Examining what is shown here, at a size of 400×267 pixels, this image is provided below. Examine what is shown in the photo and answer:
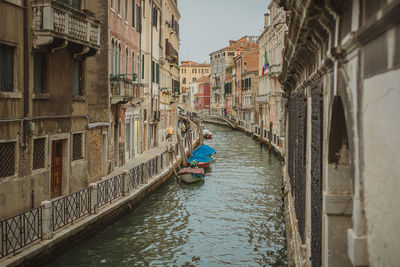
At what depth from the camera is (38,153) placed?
11641 mm

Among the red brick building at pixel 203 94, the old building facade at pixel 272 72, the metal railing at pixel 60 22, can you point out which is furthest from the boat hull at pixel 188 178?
the red brick building at pixel 203 94

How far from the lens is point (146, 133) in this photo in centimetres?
2575

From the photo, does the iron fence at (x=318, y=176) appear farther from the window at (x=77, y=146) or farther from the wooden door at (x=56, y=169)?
the window at (x=77, y=146)

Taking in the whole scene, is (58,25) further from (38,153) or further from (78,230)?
(78,230)

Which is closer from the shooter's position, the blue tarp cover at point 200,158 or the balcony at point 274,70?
the blue tarp cover at point 200,158

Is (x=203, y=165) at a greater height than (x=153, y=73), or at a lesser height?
lesser

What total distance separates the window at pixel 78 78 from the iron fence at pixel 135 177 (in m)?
2.88

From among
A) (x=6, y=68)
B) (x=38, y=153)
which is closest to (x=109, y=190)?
(x=38, y=153)

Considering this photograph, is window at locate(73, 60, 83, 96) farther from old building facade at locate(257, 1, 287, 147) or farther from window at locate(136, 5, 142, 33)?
old building facade at locate(257, 1, 287, 147)

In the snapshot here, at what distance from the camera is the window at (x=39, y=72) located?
1149 centimetres

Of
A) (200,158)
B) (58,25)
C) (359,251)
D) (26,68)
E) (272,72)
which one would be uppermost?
(272,72)

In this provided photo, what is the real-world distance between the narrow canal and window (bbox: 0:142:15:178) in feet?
7.13

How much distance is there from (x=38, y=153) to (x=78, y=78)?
3339 mm

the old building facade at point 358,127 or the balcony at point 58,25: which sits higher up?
the balcony at point 58,25
